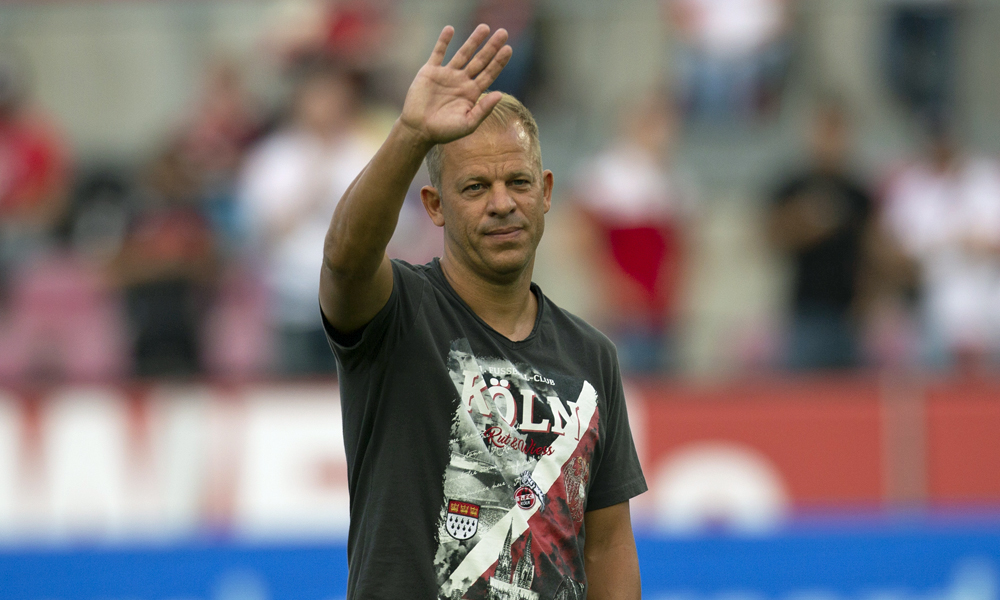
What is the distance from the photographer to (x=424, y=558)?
101 inches

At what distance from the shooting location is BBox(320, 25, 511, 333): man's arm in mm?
2398

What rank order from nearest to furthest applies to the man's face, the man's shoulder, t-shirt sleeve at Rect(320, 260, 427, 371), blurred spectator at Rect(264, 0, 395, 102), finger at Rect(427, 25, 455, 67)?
finger at Rect(427, 25, 455, 67) < t-shirt sleeve at Rect(320, 260, 427, 371) < the man's face < the man's shoulder < blurred spectator at Rect(264, 0, 395, 102)

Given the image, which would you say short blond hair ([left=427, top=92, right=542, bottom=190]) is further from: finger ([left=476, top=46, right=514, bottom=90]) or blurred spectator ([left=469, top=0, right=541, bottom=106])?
blurred spectator ([left=469, top=0, right=541, bottom=106])

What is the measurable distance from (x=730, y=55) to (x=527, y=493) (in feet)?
21.7

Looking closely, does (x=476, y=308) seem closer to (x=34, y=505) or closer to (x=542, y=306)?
(x=542, y=306)

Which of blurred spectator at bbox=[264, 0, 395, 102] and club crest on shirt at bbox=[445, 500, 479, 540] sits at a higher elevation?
blurred spectator at bbox=[264, 0, 395, 102]

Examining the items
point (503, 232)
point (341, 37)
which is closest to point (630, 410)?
point (341, 37)

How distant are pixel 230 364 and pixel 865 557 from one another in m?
3.72

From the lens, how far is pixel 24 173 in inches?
339

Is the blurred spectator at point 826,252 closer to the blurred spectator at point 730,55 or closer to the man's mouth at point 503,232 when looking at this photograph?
the blurred spectator at point 730,55

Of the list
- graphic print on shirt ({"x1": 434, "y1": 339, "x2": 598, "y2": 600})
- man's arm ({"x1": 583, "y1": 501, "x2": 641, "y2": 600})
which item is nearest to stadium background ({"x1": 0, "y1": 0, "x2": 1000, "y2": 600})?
man's arm ({"x1": 583, "y1": 501, "x2": 641, "y2": 600})

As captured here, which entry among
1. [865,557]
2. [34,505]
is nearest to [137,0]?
[34,505]

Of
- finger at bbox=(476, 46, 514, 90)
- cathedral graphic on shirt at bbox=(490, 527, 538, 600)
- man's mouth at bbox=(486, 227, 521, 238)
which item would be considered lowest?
cathedral graphic on shirt at bbox=(490, 527, 538, 600)

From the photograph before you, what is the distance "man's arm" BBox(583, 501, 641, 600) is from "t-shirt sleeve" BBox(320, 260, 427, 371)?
2.14 ft
